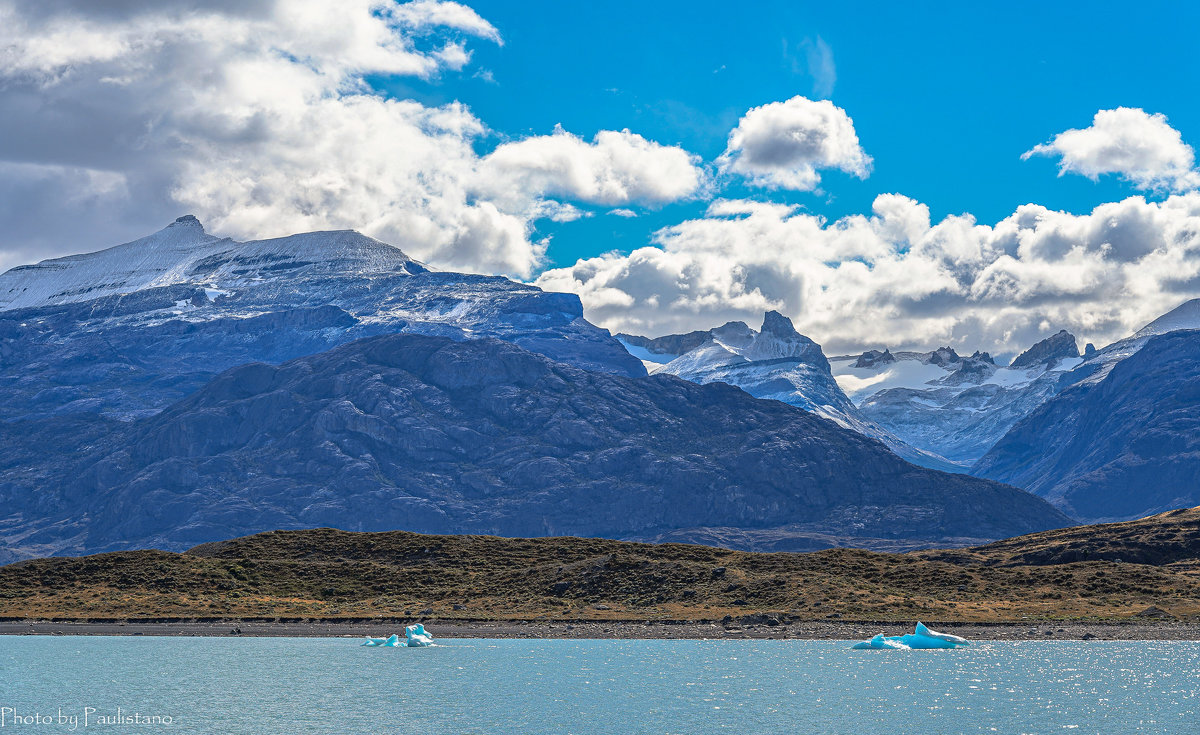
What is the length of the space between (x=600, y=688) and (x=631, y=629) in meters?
52.9

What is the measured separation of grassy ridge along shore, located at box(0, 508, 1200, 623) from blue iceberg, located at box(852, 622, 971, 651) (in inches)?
890

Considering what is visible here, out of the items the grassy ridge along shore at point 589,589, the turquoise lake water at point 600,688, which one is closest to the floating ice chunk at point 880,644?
the turquoise lake water at point 600,688

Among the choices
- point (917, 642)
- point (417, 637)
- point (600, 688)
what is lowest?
point (600, 688)

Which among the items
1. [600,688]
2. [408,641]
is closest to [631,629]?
[408,641]

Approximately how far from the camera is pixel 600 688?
96938 millimetres

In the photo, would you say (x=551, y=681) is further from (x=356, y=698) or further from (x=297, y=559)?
(x=297, y=559)

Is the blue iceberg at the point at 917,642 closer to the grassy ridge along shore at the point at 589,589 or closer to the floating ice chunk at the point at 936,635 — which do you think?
the floating ice chunk at the point at 936,635

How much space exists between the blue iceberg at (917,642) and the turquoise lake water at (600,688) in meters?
0.99

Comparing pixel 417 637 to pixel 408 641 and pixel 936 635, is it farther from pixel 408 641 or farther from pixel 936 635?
pixel 936 635

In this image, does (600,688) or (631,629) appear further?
(631,629)

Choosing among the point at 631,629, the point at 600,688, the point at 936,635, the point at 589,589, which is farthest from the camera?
the point at 589,589

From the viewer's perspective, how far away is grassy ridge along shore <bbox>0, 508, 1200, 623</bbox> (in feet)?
528

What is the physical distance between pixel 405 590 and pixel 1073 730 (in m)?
122

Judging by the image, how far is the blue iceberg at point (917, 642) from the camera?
12706 cm
